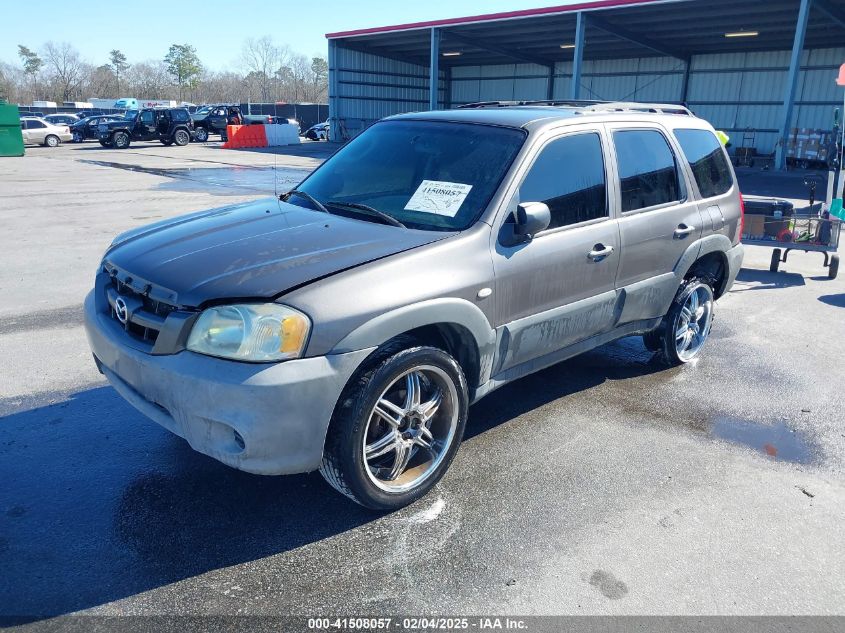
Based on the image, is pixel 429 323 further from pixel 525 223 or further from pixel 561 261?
pixel 561 261

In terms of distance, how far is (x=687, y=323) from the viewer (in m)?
5.20

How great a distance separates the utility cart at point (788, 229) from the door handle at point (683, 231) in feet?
13.4

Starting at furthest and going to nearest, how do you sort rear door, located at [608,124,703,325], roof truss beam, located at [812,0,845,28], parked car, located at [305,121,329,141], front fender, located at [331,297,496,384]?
parked car, located at [305,121,329,141]
roof truss beam, located at [812,0,845,28]
rear door, located at [608,124,703,325]
front fender, located at [331,297,496,384]

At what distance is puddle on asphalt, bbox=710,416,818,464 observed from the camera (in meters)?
3.92

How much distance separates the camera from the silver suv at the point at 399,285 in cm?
273

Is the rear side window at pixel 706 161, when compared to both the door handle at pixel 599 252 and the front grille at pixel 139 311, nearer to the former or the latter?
the door handle at pixel 599 252

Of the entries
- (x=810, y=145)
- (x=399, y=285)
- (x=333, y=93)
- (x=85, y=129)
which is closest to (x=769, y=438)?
(x=399, y=285)

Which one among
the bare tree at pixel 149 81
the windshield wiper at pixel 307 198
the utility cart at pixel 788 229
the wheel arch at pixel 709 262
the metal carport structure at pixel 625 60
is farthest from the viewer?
the bare tree at pixel 149 81

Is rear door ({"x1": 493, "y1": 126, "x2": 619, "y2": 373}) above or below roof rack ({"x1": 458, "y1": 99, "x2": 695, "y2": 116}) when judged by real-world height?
below

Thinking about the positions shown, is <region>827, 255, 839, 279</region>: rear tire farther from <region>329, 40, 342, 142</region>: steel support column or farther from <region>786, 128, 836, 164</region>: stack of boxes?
<region>329, 40, 342, 142</region>: steel support column

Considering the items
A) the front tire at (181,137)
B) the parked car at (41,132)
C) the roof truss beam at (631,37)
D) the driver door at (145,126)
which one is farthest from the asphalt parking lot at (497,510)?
the parked car at (41,132)

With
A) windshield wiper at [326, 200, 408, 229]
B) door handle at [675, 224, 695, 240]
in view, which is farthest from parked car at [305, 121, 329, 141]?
windshield wiper at [326, 200, 408, 229]

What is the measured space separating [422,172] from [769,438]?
2.68m

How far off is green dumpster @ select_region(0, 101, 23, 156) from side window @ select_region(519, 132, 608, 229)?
29.0 meters
